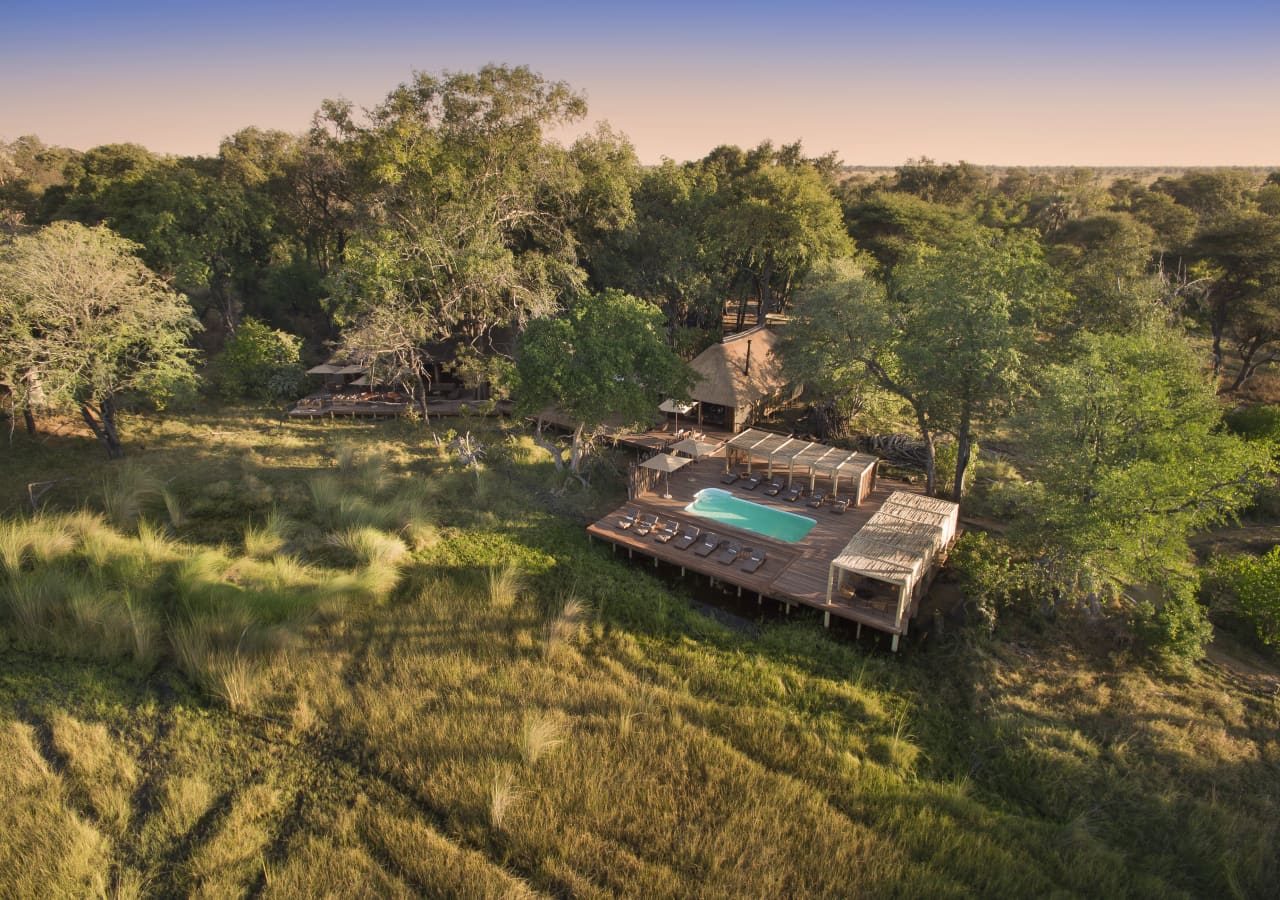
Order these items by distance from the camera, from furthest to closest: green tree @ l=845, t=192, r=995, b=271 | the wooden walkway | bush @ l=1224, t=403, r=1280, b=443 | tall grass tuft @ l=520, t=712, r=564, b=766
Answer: green tree @ l=845, t=192, r=995, b=271 → the wooden walkway → bush @ l=1224, t=403, r=1280, b=443 → tall grass tuft @ l=520, t=712, r=564, b=766

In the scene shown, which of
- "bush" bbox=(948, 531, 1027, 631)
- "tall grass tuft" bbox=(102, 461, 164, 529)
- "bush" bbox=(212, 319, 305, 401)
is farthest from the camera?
"bush" bbox=(212, 319, 305, 401)

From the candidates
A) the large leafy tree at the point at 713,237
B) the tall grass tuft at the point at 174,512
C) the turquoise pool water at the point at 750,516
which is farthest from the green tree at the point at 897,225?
the tall grass tuft at the point at 174,512

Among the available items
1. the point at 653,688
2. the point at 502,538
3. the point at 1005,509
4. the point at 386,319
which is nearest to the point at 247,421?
the point at 386,319

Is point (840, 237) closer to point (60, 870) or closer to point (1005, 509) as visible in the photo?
point (1005, 509)

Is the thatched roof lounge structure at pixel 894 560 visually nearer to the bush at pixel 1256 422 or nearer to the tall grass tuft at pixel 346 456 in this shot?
the bush at pixel 1256 422

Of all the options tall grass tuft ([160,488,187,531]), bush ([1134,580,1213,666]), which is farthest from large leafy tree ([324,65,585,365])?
bush ([1134,580,1213,666])

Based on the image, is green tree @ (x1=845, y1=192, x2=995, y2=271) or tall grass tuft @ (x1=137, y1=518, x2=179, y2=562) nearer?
tall grass tuft @ (x1=137, y1=518, x2=179, y2=562)

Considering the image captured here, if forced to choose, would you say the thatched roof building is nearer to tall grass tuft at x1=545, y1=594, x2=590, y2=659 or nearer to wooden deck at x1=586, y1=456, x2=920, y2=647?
wooden deck at x1=586, y1=456, x2=920, y2=647
